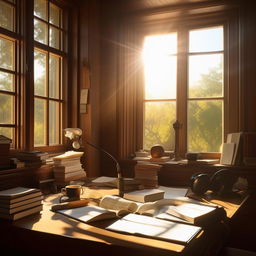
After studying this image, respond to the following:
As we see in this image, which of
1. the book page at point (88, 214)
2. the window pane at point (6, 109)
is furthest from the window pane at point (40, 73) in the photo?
the book page at point (88, 214)

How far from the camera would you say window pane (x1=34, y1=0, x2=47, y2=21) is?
9.16 ft

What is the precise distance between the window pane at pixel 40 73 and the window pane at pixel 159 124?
1.16 meters

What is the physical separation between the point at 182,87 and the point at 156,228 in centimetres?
210

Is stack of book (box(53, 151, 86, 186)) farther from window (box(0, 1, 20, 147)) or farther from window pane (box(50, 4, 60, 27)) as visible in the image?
window pane (box(50, 4, 60, 27))

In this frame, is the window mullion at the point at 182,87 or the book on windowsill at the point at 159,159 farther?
the window mullion at the point at 182,87

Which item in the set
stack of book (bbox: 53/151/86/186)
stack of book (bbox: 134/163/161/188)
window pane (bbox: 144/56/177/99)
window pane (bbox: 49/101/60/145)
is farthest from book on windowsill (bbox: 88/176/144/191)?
window pane (bbox: 144/56/177/99)

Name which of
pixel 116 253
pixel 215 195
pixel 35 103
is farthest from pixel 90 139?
pixel 116 253

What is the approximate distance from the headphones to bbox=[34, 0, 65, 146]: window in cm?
151

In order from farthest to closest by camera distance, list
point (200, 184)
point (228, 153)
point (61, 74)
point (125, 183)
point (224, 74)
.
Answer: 1. point (61, 74)
2. point (224, 74)
3. point (228, 153)
4. point (125, 183)
5. point (200, 184)

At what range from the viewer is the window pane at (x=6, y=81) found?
2439mm

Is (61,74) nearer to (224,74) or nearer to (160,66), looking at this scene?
(160,66)

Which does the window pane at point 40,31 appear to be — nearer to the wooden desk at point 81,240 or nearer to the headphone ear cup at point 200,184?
the wooden desk at point 81,240

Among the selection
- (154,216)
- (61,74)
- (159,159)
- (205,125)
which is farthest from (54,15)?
(154,216)

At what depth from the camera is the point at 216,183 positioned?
7.27ft
